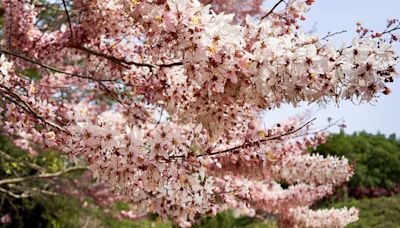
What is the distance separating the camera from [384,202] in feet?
38.6

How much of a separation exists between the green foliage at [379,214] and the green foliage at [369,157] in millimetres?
12939

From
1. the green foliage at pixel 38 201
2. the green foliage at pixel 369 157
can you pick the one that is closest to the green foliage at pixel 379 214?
the green foliage at pixel 38 201

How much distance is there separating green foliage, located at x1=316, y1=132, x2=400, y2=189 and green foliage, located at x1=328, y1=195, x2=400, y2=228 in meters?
12.9

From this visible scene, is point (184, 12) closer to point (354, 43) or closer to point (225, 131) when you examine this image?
point (354, 43)

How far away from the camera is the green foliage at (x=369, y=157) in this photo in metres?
25.3

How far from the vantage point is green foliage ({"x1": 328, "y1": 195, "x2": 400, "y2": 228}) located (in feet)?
31.1

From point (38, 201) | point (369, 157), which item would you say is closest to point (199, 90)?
point (38, 201)

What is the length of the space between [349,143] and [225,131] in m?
26.4

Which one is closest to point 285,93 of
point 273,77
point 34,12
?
point 273,77

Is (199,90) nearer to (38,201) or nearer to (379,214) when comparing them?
(38,201)

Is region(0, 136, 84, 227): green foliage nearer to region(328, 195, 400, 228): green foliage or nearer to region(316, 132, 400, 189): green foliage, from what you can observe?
region(328, 195, 400, 228): green foliage

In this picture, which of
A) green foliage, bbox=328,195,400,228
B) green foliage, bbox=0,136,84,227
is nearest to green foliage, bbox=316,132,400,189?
green foliage, bbox=328,195,400,228

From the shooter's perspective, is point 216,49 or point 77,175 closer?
point 216,49

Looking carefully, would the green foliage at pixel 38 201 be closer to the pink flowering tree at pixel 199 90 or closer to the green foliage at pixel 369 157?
the pink flowering tree at pixel 199 90
